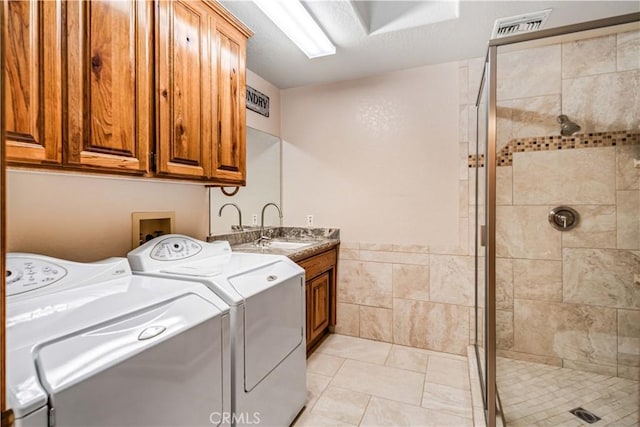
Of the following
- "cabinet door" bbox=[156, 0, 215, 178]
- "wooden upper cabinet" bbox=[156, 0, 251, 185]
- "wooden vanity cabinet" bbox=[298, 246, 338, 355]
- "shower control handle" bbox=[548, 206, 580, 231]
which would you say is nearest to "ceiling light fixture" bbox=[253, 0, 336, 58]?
"wooden upper cabinet" bbox=[156, 0, 251, 185]

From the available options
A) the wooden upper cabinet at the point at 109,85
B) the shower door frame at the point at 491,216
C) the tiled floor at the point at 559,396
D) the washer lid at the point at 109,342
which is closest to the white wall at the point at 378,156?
the shower door frame at the point at 491,216

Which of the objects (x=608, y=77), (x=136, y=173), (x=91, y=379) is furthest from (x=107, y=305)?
(x=608, y=77)

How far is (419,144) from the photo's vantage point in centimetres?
262

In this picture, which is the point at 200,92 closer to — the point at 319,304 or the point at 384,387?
the point at 319,304

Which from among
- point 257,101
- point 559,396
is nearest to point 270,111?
point 257,101

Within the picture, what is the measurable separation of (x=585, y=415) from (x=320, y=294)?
1.78 metres

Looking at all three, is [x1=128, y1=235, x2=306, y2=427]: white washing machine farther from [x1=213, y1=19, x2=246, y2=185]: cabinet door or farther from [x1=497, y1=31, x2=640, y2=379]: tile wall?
[x1=497, y1=31, x2=640, y2=379]: tile wall

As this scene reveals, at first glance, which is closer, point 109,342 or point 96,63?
point 109,342

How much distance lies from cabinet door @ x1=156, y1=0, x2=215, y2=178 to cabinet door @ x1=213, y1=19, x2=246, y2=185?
0.07m

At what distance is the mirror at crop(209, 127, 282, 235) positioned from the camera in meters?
2.35

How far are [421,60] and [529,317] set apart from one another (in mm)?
2138

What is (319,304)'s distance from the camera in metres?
2.57

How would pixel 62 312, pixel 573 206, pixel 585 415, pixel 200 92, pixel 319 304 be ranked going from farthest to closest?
pixel 319 304
pixel 573 206
pixel 585 415
pixel 200 92
pixel 62 312

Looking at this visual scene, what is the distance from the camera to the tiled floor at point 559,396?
1728 millimetres
